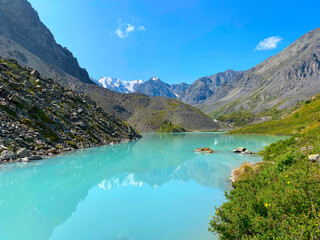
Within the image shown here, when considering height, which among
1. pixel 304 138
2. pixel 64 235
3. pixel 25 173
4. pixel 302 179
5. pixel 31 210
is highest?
pixel 304 138

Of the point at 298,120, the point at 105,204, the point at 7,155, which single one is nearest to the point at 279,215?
the point at 105,204

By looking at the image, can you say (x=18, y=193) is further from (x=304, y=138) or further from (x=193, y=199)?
(x=304, y=138)

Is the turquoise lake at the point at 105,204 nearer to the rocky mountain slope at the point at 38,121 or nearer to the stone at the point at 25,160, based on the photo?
the stone at the point at 25,160

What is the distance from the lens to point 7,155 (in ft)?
109

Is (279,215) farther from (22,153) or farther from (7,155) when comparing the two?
(22,153)

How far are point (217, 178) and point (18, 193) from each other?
2323 cm

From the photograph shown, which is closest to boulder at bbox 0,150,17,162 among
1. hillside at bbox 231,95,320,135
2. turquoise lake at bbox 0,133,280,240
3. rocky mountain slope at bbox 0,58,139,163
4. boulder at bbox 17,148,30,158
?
rocky mountain slope at bbox 0,58,139,163

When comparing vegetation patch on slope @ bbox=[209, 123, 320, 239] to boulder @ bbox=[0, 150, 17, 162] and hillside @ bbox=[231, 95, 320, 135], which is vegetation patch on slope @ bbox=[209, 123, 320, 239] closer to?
boulder @ bbox=[0, 150, 17, 162]

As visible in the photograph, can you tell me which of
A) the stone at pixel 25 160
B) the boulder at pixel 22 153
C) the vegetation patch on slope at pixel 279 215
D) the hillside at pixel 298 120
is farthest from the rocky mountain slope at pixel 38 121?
the hillside at pixel 298 120

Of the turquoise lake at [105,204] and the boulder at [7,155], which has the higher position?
the turquoise lake at [105,204]

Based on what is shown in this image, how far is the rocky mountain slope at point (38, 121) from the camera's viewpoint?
125ft

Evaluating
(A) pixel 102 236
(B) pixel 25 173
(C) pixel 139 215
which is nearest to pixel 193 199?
(C) pixel 139 215

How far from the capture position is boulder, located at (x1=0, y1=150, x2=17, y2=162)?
106 ft

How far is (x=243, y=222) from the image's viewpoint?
27.9ft
